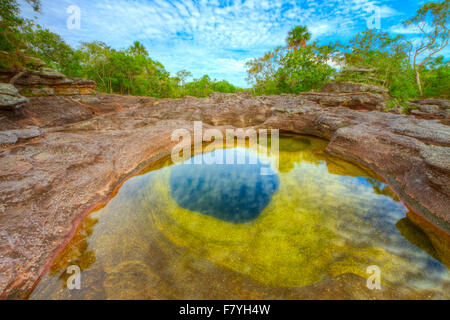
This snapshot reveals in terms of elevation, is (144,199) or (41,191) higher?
(41,191)

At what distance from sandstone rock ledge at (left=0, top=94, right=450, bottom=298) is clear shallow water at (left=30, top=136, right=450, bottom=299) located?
324 mm

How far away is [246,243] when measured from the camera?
9.00 feet

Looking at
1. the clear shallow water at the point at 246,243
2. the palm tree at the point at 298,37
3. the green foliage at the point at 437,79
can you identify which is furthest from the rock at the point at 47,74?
the green foliage at the point at 437,79

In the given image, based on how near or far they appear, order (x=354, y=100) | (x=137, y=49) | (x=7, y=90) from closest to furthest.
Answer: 1. (x=7, y=90)
2. (x=354, y=100)
3. (x=137, y=49)

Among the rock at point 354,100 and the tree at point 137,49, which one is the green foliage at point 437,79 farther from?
the tree at point 137,49

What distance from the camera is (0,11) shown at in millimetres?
8336

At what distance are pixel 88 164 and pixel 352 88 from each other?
15.3 meters

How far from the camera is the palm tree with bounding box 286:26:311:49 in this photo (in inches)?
770

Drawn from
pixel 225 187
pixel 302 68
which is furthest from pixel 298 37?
pixel 225 187

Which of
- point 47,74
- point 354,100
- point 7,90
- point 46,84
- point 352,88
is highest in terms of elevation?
point 352,88

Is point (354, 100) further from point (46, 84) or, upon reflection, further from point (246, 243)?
point (46, 84)
